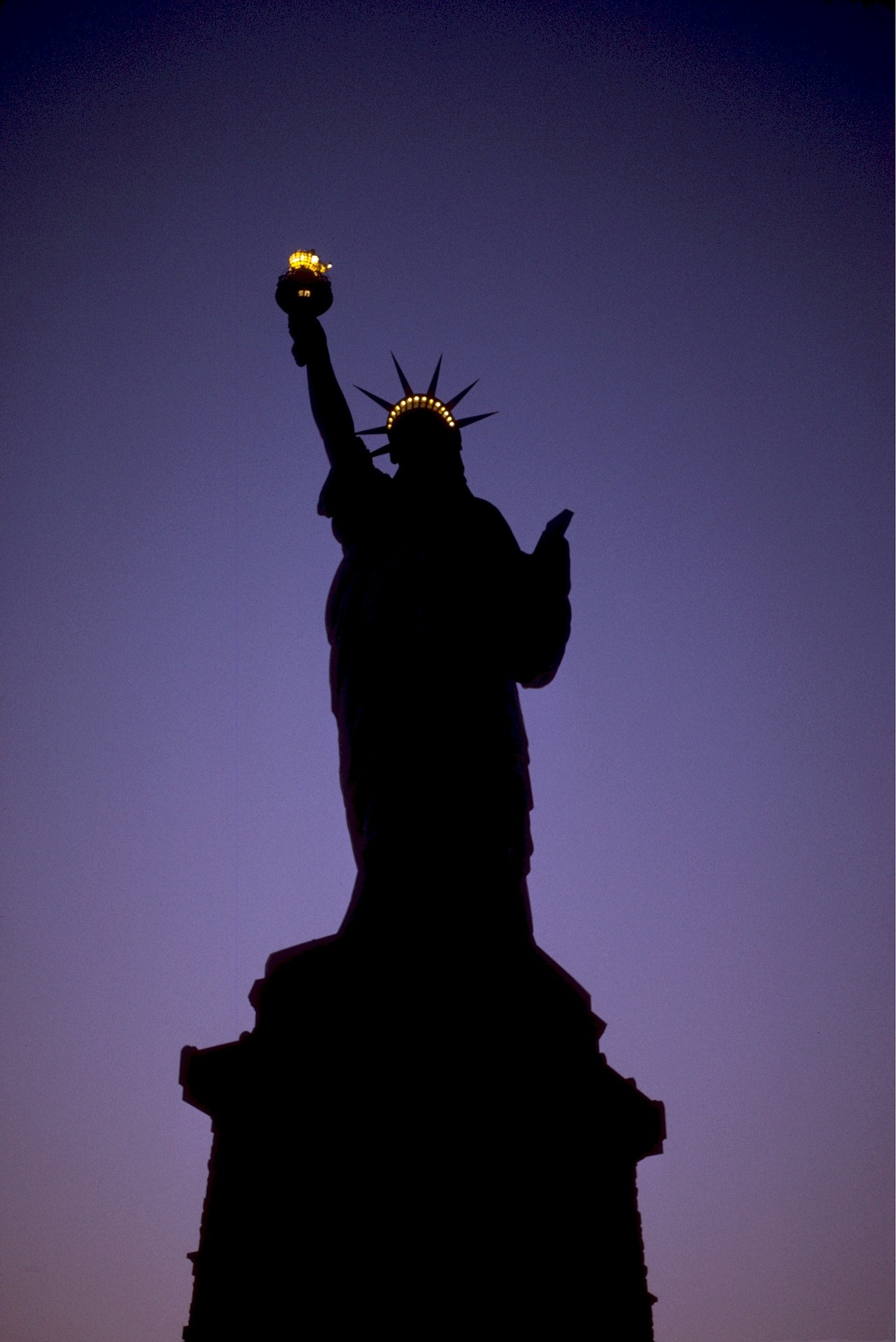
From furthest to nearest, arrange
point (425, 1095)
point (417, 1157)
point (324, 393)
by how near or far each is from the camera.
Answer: point (324, 393) → point (425, 1095) → point (417, 1157)

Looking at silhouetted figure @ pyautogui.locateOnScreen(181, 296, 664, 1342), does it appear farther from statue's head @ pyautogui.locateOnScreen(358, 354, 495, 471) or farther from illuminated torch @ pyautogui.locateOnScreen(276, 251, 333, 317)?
illuminated torch @ pyautogui.locateOnScreen(276, 251, 333, 317)

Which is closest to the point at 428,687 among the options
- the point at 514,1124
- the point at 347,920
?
the point at 347,920

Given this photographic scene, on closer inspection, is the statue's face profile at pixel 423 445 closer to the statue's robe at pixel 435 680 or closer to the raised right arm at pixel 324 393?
the statue's robe at pixel 435 680

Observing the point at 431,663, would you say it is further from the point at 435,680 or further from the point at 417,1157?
the point at 417,1157

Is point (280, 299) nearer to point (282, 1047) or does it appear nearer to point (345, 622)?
point (345, 622)

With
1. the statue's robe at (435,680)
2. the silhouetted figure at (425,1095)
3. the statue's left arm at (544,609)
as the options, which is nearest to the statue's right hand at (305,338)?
the statue's robe at (435,680)

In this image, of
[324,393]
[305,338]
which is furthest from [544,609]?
[305,338]

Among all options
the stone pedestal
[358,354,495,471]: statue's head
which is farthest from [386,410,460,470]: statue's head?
the stone pedestal
